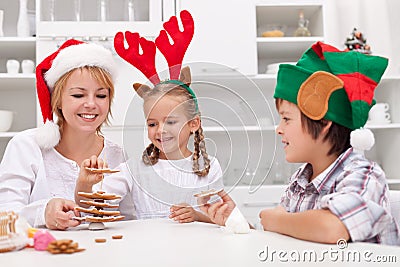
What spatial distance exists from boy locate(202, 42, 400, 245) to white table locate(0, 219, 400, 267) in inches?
1.7

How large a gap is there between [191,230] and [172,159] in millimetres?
146

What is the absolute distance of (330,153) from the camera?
114cm

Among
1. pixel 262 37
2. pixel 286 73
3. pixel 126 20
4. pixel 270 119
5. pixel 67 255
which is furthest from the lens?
pixel 262 37

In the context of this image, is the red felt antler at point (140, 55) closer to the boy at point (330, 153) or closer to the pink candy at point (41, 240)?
the boy at point (330, 153)

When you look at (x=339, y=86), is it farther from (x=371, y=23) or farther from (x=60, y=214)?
(x=371, y=23)

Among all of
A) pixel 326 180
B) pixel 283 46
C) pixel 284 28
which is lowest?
pixel 326 180

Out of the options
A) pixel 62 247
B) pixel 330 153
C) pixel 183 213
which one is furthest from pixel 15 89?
pixel 62 247

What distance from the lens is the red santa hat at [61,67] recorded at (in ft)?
5.01

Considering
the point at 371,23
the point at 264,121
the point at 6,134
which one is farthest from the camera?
the point at 371,23

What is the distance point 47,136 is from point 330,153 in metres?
0.85

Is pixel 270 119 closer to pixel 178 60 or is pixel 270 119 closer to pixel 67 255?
pixel 178 60

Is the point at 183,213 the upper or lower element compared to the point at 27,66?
lower

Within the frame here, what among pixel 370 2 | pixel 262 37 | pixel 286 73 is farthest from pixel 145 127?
pixel 370 2

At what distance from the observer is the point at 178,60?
1158mm
